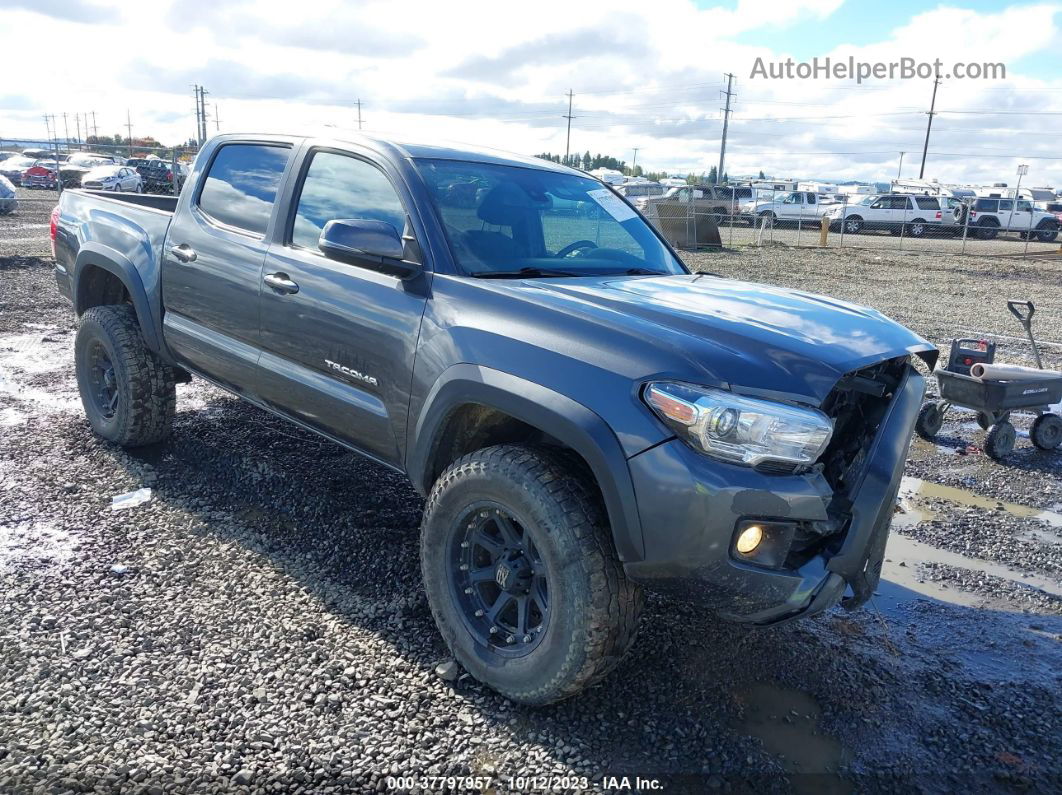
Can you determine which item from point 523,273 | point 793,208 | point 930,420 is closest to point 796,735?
point 523,273

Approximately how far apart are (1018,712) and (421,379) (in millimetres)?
2474

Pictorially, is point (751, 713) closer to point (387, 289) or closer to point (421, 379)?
point (421, 379)

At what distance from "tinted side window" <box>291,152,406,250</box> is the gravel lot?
1513 mm

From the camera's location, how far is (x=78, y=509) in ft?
14.1

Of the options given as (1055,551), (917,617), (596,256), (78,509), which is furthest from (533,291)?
(1055,551)

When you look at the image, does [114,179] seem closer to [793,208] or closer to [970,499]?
[793,208]

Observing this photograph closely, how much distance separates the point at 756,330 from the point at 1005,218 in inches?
1371

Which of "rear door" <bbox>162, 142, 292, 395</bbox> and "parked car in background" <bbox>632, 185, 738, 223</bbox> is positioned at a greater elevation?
"parked car in background" <bbox>632, 185, 738, 223</bbox>

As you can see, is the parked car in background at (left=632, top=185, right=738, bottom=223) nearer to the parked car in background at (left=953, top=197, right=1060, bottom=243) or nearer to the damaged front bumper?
the parked car in background at (left=953, top=197, right=1060, bottom=243)

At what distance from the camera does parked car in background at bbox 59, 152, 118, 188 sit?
30453mm

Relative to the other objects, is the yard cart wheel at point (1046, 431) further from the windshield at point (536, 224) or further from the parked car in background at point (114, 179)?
the parked car in background at point (114, 179)

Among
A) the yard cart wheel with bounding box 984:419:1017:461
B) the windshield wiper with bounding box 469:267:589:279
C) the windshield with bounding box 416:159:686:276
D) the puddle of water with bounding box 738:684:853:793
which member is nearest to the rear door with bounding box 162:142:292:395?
the windshield with bounding box 416:159:686:276

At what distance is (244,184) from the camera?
4.27 metres

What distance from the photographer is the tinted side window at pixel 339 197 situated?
11.7ft
